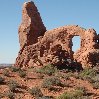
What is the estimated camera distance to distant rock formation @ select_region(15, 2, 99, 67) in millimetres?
31484

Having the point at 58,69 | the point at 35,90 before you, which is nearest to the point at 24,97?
the point at 35,90

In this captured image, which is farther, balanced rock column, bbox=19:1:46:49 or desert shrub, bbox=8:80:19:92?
balanced rock column, bbox=19:1:46:49

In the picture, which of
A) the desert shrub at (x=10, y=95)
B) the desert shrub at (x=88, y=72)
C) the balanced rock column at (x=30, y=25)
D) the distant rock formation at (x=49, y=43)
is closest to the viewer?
the desert shrub at (x=10, y=95)

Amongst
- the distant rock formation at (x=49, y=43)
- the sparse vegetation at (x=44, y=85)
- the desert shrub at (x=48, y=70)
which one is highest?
the distant rock formation at (x=49, y=43)

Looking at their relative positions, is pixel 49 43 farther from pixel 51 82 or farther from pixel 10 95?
pixel 10 95

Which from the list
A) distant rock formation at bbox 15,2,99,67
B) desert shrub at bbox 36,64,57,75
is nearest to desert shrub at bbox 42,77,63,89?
desert shrub at bbox 36,64,57,75

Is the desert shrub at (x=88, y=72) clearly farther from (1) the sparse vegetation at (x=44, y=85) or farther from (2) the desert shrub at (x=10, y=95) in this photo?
(2) the desert shrub at (x=10, y=95)

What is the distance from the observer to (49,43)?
34.3 metres

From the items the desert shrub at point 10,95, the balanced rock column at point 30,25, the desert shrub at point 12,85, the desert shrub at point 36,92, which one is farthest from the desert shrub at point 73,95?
the balanced rock column at point 30,25

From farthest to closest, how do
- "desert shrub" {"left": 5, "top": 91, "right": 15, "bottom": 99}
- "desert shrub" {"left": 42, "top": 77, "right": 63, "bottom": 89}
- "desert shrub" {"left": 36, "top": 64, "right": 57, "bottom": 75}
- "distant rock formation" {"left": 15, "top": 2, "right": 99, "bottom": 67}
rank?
"distant rock formation" {"left": 15, "top": 2, "right": 99, "bottom": 67} → "desert shrub" {"left": 36, "top": 64, "right": 57, "bottom": 75} → "desert shrub" {"left": 42, "top": 77, "right": 63, "bottom": 89} → "desert shrub" {"left": 5, "top": 91, "right": 15, "bottom": 99}

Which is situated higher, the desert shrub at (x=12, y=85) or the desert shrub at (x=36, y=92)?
the desert shrub at (x=12, y=85)

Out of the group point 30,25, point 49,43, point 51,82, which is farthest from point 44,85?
point 30,25

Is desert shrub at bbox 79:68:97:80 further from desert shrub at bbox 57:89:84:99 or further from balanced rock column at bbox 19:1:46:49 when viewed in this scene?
balanced rock column at bbox 19:1:46:49

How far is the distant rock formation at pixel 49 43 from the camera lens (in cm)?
3148
